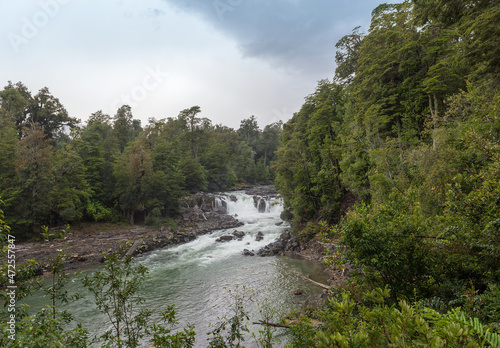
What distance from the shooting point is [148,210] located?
29.1 meters

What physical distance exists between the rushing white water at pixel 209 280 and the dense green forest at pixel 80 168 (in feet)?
33.4

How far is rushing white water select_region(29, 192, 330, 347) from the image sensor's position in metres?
10.1

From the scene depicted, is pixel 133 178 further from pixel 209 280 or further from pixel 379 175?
pixel 379 175

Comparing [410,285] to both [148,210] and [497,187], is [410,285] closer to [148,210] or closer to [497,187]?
[497,187]

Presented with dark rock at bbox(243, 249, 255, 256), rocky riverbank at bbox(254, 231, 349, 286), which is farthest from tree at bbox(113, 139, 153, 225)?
rocky riverbank at bbox(254, 231, 349, 286)

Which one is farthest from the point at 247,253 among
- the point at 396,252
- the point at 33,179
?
the point at 33,179

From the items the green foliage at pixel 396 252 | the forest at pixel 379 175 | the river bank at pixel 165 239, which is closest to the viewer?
the forest at pixel 379 175

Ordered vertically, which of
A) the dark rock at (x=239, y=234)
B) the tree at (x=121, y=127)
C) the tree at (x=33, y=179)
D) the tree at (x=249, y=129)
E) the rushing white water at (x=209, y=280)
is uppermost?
the tree at (x=249, y=129)

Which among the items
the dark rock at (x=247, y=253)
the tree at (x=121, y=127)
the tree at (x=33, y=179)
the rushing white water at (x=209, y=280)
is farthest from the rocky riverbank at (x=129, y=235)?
the tree at (x=121, y=127)

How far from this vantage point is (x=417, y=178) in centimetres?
975

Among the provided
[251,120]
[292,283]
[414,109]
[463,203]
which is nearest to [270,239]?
[292,283]

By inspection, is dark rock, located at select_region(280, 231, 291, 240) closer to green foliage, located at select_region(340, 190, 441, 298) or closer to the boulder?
the boulder

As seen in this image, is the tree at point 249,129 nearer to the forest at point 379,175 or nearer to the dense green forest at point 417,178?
the forest at point 379,175

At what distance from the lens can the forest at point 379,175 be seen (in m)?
3.91
